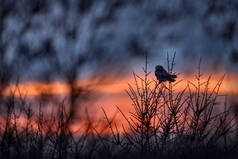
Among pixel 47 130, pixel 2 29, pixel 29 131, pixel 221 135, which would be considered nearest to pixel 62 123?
pixel 47 130

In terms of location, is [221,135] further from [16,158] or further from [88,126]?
[16,158]

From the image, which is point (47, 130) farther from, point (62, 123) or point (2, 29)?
point (2, 29)

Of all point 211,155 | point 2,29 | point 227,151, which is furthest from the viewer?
point 2,29

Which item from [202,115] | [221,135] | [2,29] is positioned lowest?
[221,135]

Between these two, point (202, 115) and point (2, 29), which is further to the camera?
point (2, 29)

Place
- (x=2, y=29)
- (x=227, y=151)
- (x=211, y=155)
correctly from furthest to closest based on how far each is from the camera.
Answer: (x=2, y=29), (x=227, y=151), (x=211, y=155)

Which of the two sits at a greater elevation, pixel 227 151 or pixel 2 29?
pixel 2 29

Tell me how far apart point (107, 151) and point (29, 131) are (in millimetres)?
1608

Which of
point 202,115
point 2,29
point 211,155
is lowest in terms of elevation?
point 211,155

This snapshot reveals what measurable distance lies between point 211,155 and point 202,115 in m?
1.03

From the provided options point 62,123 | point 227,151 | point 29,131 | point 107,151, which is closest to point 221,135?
point 227,151

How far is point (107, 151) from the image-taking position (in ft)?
16.7

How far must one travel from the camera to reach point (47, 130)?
18.0ft

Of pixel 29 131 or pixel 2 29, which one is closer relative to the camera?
pixel 29 131
